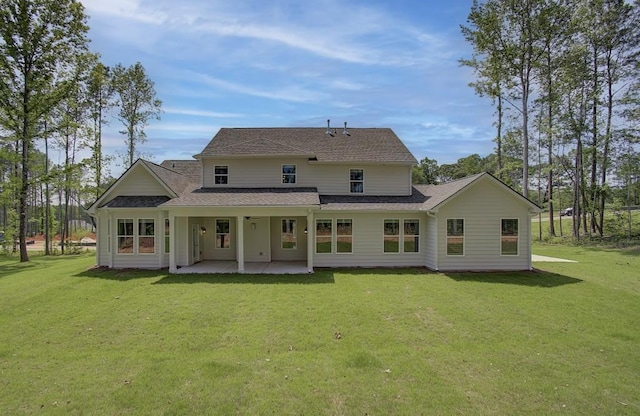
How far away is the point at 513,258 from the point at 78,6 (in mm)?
27176

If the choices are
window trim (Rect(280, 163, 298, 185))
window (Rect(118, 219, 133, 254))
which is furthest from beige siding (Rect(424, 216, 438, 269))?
window (Rect(118, 219, 133, 254))

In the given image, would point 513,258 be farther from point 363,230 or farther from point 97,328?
point 97,328

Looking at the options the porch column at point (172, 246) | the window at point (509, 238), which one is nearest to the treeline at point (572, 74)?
the window at point (509, 238)

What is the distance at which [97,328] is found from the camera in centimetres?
795

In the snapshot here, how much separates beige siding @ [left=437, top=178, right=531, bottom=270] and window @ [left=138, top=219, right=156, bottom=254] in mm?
12525

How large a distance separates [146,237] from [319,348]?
11.2 m

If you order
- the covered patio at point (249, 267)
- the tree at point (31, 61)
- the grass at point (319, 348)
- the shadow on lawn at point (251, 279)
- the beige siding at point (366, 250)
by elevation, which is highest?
the tree at point (31, 61)

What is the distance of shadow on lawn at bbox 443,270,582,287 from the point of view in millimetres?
12477

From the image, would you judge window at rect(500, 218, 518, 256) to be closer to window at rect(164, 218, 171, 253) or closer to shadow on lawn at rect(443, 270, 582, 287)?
shadow on lawn at rect(443, 270, 582, 287)

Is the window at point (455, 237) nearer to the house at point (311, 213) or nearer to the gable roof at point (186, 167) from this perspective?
the house at point (311, 213)

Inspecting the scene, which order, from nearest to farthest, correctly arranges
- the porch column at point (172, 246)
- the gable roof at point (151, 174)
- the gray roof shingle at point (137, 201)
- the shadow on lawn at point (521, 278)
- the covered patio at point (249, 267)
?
the shadow on lawn at point (521, 278)
the porch column at point (172, 246)
the covered patio at point (249, 267)
the gray roof shingle at point (137, 201)
the gable roof at point (151, 174)

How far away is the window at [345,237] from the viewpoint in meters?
15.5

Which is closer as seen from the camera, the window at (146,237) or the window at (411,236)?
the window at (146,237)

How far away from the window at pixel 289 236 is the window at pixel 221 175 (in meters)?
3.75
